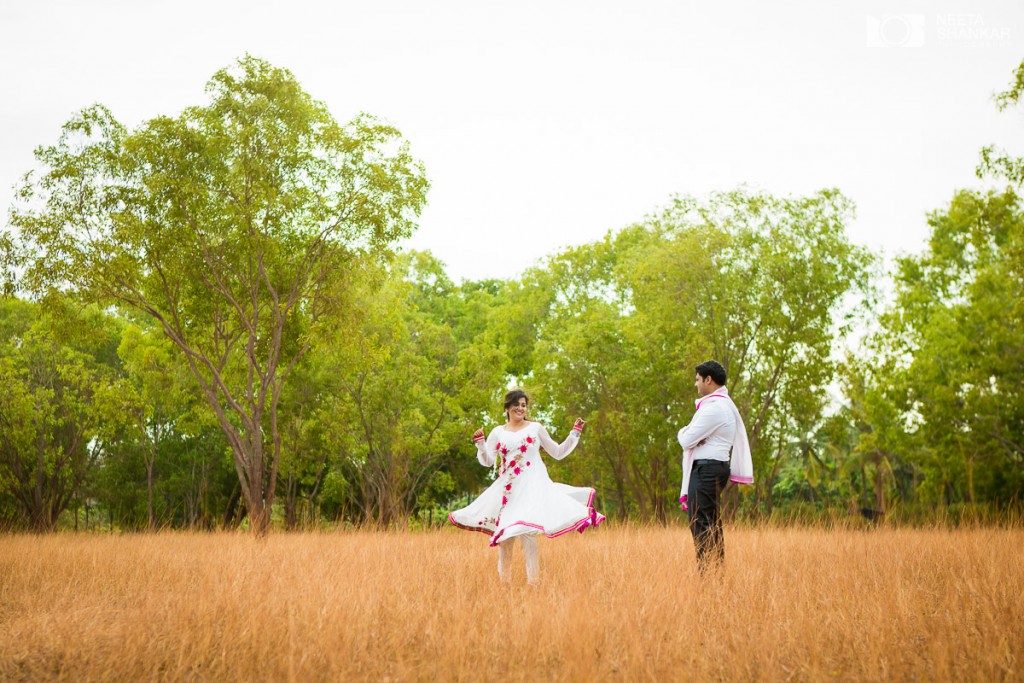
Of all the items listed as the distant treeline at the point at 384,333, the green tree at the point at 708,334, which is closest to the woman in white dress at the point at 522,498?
the distant treeline at the point at 384,333

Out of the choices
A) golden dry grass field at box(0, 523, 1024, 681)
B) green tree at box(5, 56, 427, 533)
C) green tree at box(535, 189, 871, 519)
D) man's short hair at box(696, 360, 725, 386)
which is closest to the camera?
golden dry grass field at box(0, 523, 1024, 681)

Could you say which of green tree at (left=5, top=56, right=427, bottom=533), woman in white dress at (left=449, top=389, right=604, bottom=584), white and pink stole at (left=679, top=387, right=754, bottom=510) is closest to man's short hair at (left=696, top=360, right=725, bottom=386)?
white and pink stole at (left=679, top=387, right=754, bottom=510)

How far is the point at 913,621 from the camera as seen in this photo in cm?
546

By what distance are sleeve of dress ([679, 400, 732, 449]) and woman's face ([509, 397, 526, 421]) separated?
62.0 inches

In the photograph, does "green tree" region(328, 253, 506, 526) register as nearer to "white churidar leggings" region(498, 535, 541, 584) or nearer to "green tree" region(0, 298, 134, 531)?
"green tree" region(0, 298, 134, 531)

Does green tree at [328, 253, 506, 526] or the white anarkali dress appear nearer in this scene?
the white anarkali dress

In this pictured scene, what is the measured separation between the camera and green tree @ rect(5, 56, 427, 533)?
16406 mm

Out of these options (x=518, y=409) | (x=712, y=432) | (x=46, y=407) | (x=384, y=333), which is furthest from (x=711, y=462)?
(x=46, y=407)

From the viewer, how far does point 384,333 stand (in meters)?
26.1

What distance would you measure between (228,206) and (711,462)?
12.5 meters

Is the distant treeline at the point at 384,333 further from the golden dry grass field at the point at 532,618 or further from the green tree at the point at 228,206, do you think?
the golden dry grass field at the point at 532,618

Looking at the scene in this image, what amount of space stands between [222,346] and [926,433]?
22502mm

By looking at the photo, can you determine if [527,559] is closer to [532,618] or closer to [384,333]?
[532,618]

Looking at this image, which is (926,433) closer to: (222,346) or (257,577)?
(222,346)
